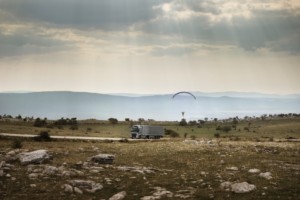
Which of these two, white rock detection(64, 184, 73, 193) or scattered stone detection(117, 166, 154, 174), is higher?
scattered stone detection(117, 166, 154, 174)

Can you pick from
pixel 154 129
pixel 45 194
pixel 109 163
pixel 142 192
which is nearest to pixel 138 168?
pixel 109 163

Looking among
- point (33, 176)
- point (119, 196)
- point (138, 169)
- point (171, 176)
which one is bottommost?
point (119, 196)

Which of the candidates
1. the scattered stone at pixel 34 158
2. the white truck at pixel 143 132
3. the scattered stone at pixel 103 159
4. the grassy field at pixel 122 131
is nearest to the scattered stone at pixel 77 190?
the scattered stone at pixel 34 158

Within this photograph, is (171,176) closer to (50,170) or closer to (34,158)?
(50,170)

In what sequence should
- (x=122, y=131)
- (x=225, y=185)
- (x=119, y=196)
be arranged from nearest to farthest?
1. (x=119, y=196)
2. (x=225, y=185)
3. (x=122, y=131)

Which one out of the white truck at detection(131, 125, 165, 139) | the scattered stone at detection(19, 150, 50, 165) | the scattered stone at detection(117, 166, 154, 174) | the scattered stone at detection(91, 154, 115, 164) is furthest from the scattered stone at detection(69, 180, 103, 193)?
the white truck at detection(131, 125, 165, 139)

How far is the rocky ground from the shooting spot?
25297mm

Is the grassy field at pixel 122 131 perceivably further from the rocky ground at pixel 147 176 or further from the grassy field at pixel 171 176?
the rocky ground at pixel 147 176

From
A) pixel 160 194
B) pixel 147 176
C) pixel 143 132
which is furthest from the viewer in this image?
pixel 143 132

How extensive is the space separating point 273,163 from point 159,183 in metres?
11.7

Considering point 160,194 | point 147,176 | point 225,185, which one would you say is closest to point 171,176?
point 147,176

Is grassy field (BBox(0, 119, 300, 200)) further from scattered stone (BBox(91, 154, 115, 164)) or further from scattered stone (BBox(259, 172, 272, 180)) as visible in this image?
scattered stone (BBox(91, 154, 115, 164))

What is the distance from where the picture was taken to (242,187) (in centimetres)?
2570

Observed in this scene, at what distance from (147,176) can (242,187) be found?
23.3ft
